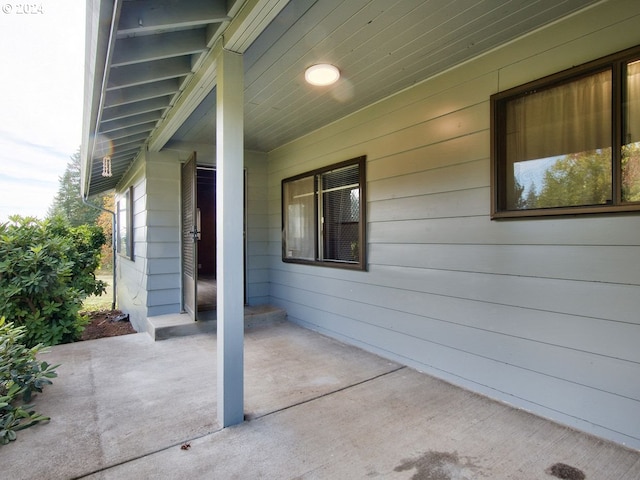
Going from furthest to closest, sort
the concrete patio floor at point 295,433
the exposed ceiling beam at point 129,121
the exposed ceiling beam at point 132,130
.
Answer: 1. the exposed ceiling beam at point 132,130
2. the exposed ceiling beam at point 129,121
3. the concrete patio floor at point 295,433

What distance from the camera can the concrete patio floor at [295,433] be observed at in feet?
5.36

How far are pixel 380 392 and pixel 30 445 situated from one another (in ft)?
7.27

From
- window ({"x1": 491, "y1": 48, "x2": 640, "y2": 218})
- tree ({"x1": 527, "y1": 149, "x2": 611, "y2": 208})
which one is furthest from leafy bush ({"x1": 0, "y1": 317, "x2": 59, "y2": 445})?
A: tree ({"x1": 527, "y1": 149, "x2": 611, "y2": 208})

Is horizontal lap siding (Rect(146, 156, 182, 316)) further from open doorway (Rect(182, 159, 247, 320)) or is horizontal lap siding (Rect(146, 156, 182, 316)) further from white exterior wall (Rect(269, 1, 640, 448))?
white exterior wall (Rect(269, 1, 640, 448))

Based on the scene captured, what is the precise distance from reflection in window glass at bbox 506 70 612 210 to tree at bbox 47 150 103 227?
90.1 ft

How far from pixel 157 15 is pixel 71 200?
30657 mm

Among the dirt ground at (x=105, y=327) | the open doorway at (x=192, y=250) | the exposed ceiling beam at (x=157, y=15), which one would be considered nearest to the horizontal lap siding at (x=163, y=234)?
the open doorway at (x=192, y=250)

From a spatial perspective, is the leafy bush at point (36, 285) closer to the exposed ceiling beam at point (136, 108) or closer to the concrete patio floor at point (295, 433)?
the concrete patio floor at point (295, 433)

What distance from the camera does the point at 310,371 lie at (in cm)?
291

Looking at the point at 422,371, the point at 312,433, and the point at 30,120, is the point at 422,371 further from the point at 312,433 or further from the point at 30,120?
the point at 30,120

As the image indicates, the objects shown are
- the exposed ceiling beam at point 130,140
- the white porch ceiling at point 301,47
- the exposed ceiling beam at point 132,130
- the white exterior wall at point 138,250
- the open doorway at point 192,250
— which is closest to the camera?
the white porch ceiling at point 301,47

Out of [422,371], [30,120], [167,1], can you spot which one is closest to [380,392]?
[422,371]

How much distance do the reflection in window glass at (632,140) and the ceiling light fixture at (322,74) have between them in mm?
1855

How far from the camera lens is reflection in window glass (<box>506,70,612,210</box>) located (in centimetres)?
191
